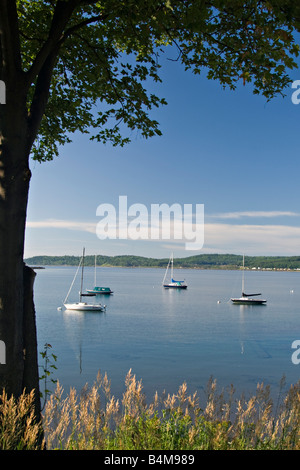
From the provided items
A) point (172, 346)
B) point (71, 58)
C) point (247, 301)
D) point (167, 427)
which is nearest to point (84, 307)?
point (172, 346)

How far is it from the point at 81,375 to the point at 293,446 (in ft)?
65.6

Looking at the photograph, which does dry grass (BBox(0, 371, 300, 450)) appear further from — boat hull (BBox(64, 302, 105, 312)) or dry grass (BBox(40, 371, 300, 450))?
boat hull (BBox(64, 302, 105, 312))

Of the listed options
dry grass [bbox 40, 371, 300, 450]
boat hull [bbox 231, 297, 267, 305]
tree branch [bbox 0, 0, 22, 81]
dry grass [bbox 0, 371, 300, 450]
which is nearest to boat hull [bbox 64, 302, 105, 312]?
boat hull [bbox 231, 297, 267, 305]

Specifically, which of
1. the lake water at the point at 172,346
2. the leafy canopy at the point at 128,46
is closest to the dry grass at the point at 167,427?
the leafy canopy at the point at 128,46

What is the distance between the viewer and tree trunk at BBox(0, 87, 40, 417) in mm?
4992

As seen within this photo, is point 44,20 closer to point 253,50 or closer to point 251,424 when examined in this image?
point 253,50

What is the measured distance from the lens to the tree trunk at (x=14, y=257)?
16.4ft

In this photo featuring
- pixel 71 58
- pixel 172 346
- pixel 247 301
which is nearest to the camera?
pixel 71 58

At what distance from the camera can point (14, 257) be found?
5133 millimetres

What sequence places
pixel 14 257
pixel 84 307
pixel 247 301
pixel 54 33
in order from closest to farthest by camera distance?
1. pixel 14 257
2. pixel 54 33
3. pixel 84 307
4. pixel 247 301

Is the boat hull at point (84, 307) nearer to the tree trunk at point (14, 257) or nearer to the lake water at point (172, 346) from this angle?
the lake water at point (172, 346)

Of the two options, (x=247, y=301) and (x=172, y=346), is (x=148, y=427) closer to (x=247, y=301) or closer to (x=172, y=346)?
(x=172, y=346)

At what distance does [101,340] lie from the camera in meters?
34.2
